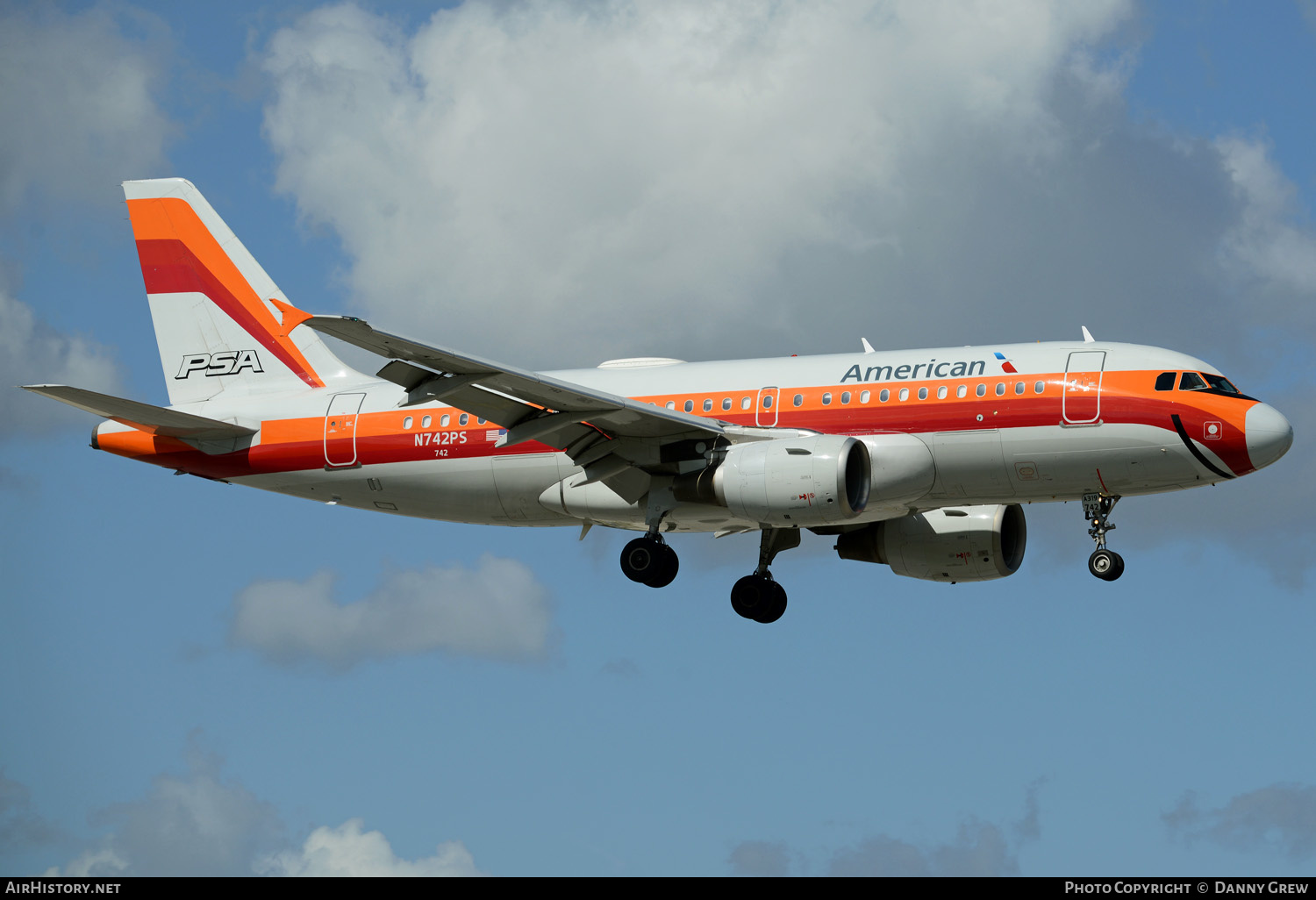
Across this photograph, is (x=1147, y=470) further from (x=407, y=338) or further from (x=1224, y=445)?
(x=407, y=338)

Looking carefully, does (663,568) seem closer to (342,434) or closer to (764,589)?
(764,589)

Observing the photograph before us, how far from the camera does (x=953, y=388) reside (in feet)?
124

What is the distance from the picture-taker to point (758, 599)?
1705 inches

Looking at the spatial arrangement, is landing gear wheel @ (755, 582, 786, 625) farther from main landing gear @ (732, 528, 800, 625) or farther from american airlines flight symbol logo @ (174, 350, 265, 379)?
american airlines flight symbol logo @ (174, 350, 265, 379)

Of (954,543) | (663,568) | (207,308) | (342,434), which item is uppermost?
(207,308)

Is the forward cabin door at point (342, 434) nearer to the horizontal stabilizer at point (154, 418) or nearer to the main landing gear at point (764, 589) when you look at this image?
the horizontal stabilizer at point (154, 418)

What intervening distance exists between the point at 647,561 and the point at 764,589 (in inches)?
200

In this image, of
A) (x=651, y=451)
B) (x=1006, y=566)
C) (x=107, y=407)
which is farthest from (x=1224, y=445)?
(x=107, y=407)

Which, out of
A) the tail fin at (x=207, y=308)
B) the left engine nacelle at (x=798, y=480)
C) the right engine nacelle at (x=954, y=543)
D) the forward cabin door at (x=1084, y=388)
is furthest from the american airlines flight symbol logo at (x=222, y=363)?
the forward cabin door at (x=1084, y=388)

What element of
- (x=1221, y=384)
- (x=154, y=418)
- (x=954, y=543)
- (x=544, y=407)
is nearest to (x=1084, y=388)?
(x=1221, y=384)

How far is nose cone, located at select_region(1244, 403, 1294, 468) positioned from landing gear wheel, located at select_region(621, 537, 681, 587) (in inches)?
527

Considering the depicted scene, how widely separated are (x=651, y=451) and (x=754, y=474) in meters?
3.19

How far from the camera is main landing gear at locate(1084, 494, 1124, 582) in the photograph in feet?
124

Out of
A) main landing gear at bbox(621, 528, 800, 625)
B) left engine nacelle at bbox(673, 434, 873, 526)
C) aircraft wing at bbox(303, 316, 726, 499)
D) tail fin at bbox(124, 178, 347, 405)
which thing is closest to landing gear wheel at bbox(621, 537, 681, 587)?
aircraft wing at bbox(303, 316, 726, 499)
